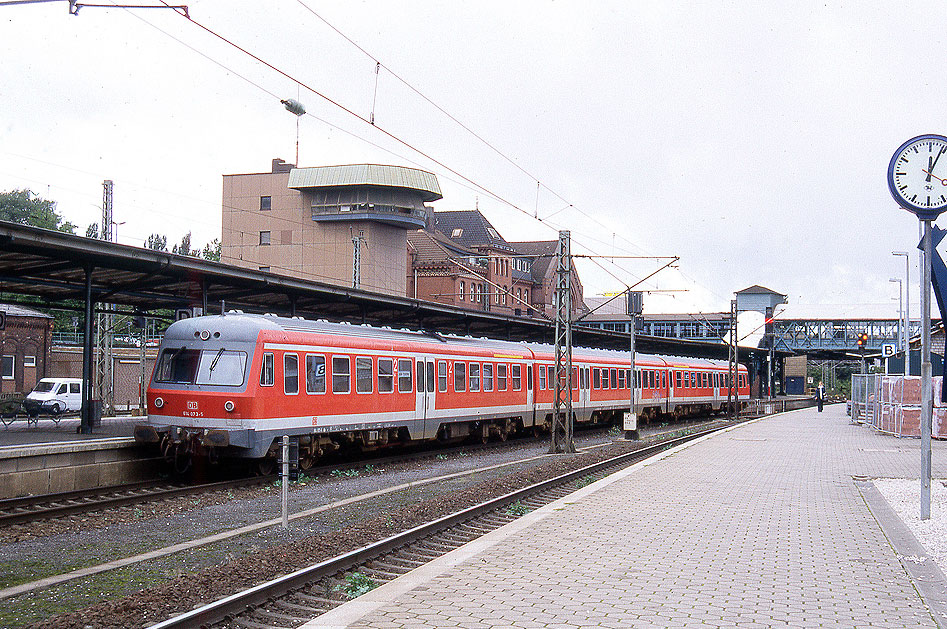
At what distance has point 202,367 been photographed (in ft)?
54.9

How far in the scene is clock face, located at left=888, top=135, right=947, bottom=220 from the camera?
11844 millimetres

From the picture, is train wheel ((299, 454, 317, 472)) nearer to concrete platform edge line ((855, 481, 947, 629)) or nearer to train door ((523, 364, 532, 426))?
concrete platform edge line ((855, 481, 947, 629))

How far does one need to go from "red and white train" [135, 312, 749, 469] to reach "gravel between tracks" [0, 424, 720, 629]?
4.58ft

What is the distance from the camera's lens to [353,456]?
21.8m

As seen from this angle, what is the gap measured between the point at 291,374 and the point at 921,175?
10949 millimetres

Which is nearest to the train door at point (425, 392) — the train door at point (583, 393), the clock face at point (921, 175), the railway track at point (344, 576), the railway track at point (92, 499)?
the railway track at point (92, 499)

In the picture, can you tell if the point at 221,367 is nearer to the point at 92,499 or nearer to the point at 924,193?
the point at 92,499

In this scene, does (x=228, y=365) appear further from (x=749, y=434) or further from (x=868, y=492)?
(x=749, y=434)

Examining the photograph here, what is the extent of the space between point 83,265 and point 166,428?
4555mm

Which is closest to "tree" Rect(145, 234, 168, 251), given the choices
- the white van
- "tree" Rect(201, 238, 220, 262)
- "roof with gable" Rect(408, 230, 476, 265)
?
"tree" Rect(201, 238, 220, 262)

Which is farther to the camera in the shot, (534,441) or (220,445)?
(534,441)

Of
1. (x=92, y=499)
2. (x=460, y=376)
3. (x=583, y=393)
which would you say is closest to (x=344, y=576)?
(x=92, y=499)

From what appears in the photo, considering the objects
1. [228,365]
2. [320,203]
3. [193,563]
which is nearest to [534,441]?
[228,365]

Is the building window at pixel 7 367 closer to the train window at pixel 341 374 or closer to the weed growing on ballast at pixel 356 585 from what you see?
the train window at pixel 341 374
